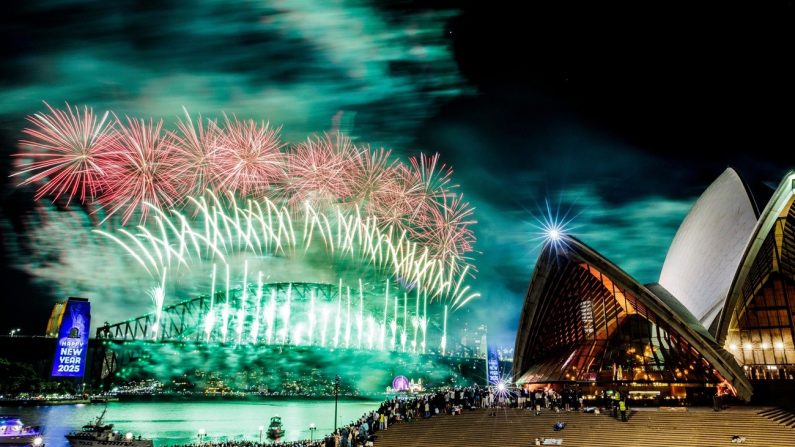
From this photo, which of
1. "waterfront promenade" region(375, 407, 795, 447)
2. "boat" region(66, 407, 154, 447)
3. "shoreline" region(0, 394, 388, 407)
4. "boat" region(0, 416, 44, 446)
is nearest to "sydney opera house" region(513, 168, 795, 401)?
"waterfront promenade" region(375, 407, 795, 447)

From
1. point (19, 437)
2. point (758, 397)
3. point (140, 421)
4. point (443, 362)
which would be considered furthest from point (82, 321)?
point (758, 397)

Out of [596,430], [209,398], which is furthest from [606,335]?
[209,398]

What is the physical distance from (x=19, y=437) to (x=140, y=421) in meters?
39.3

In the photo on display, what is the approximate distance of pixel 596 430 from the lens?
2170 centimetres

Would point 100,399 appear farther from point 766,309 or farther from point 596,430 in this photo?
point 766,309

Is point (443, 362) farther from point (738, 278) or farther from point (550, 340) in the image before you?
point (738, 278)

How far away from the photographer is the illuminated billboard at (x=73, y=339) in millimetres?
84250

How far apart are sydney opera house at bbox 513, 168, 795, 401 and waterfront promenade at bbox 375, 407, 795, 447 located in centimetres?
605

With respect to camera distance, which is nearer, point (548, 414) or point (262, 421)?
point (548, 414)

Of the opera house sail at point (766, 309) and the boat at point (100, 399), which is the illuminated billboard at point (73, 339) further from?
the opera house sail at point (766, 309)

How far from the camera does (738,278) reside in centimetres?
3062

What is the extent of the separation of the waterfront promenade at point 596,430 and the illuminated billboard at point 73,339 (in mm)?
77161

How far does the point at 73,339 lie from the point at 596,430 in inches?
3395

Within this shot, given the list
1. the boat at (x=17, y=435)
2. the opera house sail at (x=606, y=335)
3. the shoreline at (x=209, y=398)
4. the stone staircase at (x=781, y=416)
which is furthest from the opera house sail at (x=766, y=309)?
the shoreline at (x=209, y=398)
